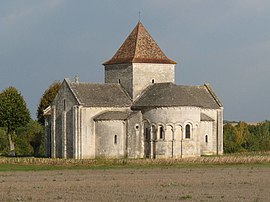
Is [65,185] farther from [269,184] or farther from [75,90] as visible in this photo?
[75,90]

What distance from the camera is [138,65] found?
7150cm

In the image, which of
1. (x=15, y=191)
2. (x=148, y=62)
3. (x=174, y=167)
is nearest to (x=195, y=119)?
(x=148, y=62)

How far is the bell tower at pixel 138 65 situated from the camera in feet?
234

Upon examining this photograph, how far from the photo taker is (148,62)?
2825 inches

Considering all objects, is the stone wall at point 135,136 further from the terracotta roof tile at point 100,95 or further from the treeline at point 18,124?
the treeline at point 18,124

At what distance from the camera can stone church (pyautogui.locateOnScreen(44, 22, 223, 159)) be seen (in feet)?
220

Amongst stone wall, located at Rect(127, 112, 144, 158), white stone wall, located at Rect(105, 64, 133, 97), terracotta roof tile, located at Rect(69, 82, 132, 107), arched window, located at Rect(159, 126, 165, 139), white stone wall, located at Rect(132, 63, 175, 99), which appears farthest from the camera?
white stone wall, located at Rect(105, 64, 133, 97)

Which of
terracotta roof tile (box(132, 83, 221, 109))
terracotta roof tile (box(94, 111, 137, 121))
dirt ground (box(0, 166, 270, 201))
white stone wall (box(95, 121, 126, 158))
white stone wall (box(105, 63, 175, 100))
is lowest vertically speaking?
dirt ground (box(0, 166, 270, 201))

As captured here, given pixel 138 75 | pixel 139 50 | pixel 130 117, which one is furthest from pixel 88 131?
pixel 139 50

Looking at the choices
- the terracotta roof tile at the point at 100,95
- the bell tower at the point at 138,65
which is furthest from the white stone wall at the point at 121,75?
the terracotta roof tile at the point at 100,95

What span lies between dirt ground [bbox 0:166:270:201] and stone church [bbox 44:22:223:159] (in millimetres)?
19252

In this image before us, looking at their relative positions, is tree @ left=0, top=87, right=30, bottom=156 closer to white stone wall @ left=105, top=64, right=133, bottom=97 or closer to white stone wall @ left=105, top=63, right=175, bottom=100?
white stone wall @ left=105, top=64, right=133, bottom=97

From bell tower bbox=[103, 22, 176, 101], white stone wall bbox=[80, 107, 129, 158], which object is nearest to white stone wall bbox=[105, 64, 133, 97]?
bell tower bbox=[103, 22, 176, 101]

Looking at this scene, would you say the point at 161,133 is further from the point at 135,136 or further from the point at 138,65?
the point at 138,65
